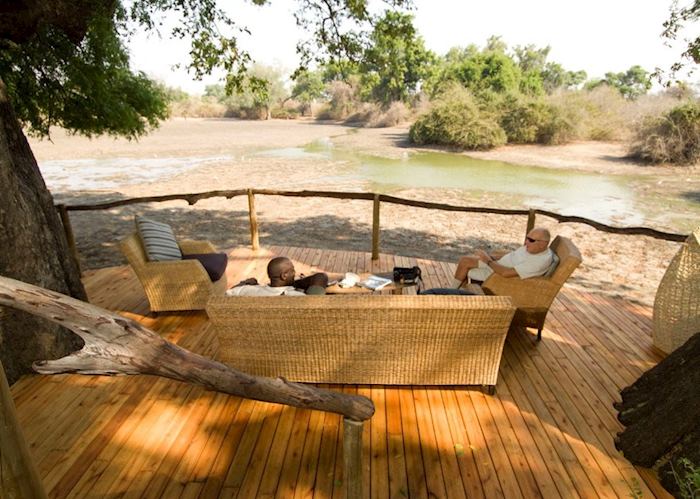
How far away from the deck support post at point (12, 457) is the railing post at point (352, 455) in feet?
3.44

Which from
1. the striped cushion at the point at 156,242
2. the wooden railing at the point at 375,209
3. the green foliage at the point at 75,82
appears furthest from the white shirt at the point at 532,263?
the green foliage at the point at 75,82

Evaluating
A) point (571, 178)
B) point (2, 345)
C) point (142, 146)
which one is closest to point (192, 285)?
point (2, 345)

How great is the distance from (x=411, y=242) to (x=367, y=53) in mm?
3830

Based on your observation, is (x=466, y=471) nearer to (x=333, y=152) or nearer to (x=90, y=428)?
(x=90, y=428)

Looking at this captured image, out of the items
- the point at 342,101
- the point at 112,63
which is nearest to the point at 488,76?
the point at 342,101

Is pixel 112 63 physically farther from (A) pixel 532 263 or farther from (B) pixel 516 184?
(B) pixel 516 184

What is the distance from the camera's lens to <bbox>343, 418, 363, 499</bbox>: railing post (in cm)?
167

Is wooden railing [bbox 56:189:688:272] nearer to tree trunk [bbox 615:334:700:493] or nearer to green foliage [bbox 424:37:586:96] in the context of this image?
tree trunk [bbox 615:334:700:493]

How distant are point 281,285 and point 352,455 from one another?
182cm

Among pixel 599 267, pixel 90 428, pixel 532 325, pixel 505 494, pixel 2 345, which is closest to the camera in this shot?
pixel 505 494

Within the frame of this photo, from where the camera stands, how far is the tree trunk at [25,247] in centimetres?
309

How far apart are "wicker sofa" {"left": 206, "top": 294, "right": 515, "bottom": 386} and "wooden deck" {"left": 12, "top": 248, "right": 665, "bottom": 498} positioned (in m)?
0.25

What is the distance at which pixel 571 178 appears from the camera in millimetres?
16656

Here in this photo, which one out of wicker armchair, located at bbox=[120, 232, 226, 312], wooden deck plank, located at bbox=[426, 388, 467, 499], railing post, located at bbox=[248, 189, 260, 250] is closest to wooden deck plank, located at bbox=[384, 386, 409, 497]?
wooden deck plank, located at bbox=[426, 388, 467, 499]
